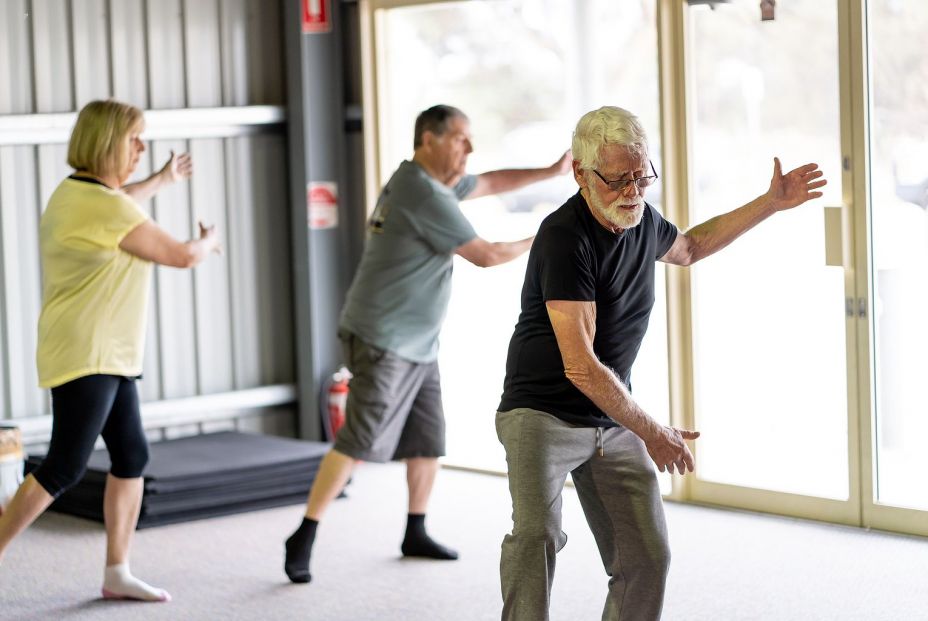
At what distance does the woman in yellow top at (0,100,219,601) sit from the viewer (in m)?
4.14

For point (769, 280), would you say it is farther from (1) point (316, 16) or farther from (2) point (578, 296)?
(1) point (316, 16)

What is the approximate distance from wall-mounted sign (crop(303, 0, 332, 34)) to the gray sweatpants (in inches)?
152

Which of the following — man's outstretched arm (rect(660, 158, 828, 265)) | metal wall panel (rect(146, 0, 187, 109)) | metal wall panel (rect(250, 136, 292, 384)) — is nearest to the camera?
man's outstretched arm (rect(660, 158, 828, 265))

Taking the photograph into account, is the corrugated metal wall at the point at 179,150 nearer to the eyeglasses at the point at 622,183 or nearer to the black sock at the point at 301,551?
the black sock at the point at 301,551

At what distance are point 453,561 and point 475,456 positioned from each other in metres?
1.69

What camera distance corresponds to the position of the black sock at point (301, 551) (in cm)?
459

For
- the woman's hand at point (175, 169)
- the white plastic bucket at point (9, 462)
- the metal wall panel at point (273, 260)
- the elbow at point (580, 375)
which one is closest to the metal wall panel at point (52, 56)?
the metal wall panel at point (273, 260)

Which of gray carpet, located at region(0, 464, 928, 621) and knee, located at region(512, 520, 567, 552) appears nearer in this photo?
knee, located at region(512, 520, 567, 552)

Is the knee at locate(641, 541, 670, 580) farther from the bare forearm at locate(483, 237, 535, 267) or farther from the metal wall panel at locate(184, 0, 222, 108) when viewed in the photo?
the metal wall panel at locate(184, 0, 222, 108)

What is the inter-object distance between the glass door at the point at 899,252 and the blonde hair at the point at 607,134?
2.16 meters

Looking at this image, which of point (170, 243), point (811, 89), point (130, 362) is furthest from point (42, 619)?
point (811, 89)

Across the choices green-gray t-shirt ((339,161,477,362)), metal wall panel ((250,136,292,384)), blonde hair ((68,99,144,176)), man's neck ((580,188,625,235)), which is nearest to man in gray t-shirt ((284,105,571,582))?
green-gray t-shirt ((339,161,477,362))

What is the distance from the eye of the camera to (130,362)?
424 centimetres

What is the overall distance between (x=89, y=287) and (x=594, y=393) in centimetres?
184
